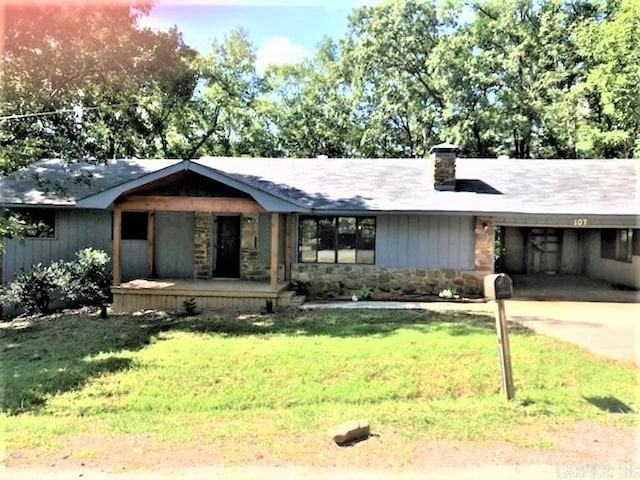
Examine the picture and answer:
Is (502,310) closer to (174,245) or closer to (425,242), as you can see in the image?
(425,242)

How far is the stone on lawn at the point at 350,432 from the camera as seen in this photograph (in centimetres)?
442

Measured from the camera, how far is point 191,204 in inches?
449

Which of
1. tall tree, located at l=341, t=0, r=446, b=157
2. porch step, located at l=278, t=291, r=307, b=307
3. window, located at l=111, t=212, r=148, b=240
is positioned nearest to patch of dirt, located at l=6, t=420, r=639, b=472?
porch step, located at l=278, t=291, r=307, b=307

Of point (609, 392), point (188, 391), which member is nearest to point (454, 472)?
point (609, 392)

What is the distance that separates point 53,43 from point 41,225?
453cm

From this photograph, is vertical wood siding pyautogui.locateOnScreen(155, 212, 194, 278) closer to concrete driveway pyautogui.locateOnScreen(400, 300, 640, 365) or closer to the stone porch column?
concrete driveway pyautogui.locateOnScreen(400, 300, 640, 365)

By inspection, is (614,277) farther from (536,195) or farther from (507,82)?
(507,82)

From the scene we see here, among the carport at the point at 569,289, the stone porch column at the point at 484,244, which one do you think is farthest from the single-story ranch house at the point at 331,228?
the carport at the point at 569,289

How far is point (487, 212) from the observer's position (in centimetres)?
1257

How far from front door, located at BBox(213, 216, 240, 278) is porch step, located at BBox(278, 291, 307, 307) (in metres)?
2.30

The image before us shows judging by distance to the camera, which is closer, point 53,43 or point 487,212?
point 53,43

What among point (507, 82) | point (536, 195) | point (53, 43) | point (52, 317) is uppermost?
point (507, 82)

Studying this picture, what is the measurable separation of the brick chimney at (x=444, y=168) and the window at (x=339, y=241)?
7.43ft

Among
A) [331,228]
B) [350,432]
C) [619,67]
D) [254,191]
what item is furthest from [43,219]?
[619,67]
